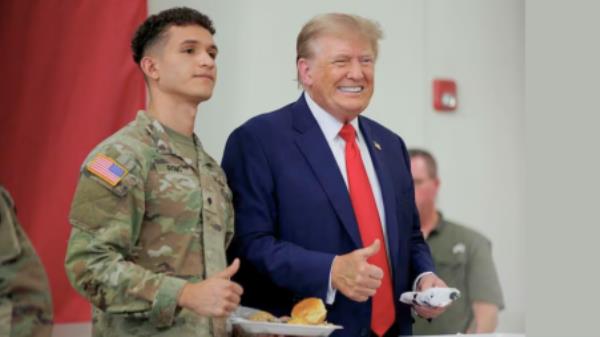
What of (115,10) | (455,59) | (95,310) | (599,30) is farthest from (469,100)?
(599,30)

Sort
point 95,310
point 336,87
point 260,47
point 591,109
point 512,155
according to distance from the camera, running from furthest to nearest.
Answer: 1. point 512,155
2. point 260,47
3. point 336,87
4. point 95,310
5. point 591,109

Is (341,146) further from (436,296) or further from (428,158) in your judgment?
(428,158)

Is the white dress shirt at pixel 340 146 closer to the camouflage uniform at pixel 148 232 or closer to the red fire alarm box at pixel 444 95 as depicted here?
the camouflage uniform at pixel 148 232

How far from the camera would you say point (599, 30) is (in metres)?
0.62

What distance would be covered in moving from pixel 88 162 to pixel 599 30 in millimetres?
1162

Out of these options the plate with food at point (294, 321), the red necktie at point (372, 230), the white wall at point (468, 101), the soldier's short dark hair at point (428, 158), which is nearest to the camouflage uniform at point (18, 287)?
the plate with food at point (294, 321)

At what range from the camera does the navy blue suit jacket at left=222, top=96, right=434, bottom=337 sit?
6.14 ft

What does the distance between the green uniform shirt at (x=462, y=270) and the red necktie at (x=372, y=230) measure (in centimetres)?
122

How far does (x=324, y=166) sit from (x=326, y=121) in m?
0.14

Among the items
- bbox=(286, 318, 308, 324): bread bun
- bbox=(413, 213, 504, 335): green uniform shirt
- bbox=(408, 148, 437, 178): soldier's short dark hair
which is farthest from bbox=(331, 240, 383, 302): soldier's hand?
bbox=(408, 148, 437, 178): soldier's short dark hair

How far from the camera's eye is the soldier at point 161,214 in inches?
60.6

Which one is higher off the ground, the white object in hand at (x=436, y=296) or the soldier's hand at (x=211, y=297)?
the soldier's hand at (x=211, y=297)

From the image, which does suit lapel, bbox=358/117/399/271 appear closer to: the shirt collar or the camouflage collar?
the shirt collar

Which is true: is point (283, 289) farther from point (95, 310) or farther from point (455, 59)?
point (455, 59)
